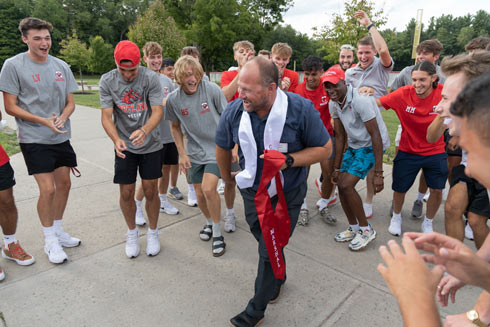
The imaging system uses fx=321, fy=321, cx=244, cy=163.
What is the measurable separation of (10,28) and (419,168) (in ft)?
198

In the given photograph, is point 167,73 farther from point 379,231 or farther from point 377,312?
point 377,312

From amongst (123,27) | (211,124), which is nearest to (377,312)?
(211,124)

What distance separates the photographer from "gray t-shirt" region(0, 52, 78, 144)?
3021 mm

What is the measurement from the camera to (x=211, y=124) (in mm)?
3496

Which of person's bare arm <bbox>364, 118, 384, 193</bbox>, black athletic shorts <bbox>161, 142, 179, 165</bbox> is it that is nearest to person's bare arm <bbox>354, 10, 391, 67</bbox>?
person's bare arm <bbox>364, 118, 384, 193</bbox>

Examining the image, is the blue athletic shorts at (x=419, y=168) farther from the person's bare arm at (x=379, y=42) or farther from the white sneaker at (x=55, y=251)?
the white sneaker at (x=55, y=251)

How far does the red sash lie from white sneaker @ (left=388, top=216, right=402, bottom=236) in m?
2.00

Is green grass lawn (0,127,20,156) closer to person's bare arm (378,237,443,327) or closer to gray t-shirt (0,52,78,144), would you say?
gray t-shirt (0,52,78,144)

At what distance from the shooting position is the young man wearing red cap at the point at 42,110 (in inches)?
120

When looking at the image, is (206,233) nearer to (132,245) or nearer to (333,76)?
(132,245)

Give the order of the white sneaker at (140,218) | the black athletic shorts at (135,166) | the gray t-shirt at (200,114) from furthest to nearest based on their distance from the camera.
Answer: the white sneaker at (140,218)
the gray t-shirt at (200,114)
the black athletic shorts at (135,166)

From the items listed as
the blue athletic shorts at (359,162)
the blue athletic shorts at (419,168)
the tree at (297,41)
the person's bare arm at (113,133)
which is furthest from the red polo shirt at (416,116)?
the tree at (297,41)

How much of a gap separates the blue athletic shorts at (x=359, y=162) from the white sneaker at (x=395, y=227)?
29.8 inches

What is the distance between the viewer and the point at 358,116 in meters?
3.47
